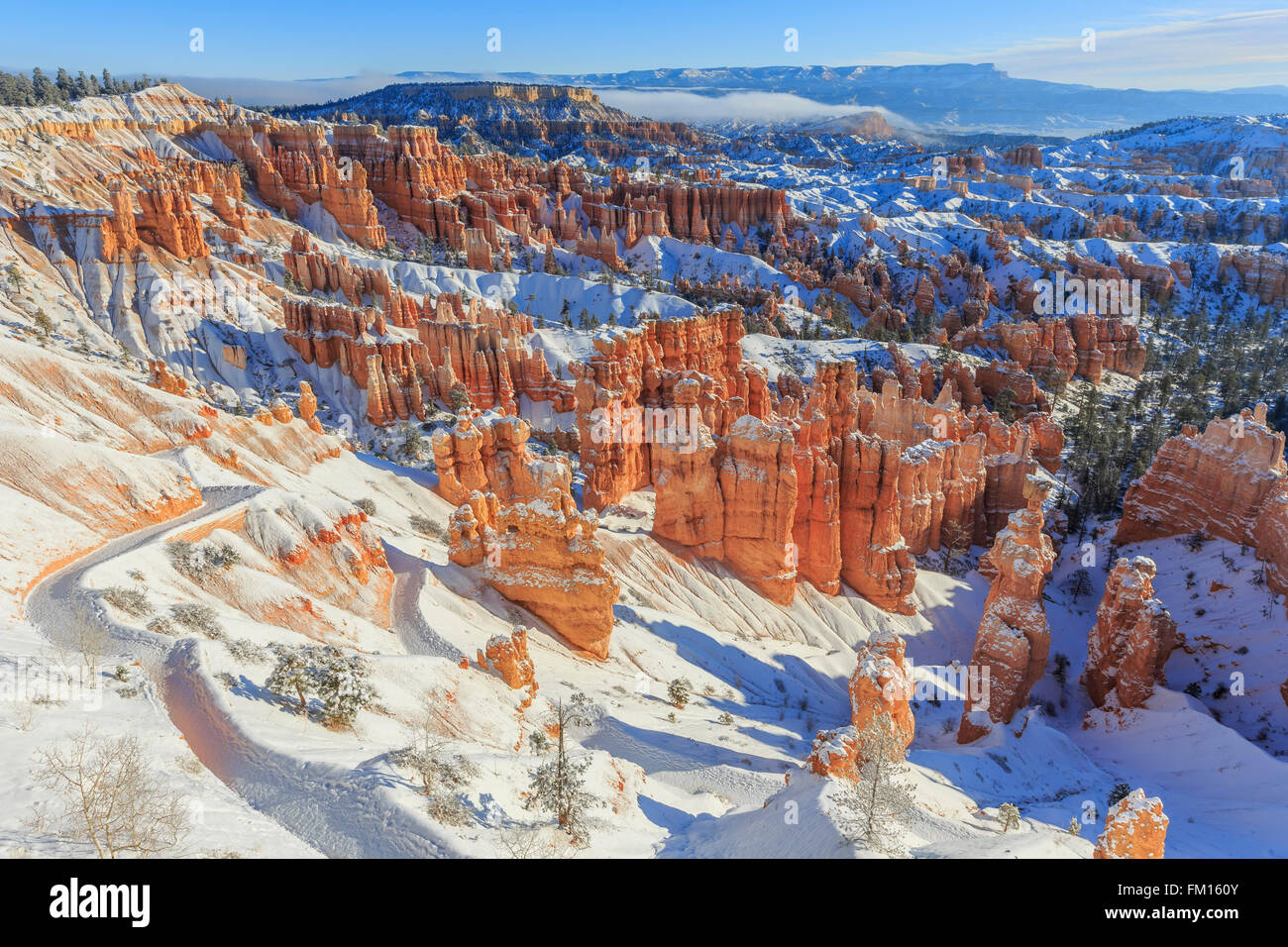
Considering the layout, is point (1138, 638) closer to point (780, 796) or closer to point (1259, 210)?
point (780, 796)

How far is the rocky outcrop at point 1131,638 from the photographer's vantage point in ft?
89.5

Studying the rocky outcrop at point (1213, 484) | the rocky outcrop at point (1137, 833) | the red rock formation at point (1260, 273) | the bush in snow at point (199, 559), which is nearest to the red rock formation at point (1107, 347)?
the red rock formation at point (1260, 273)

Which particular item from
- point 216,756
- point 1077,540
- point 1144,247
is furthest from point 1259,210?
point 216,756

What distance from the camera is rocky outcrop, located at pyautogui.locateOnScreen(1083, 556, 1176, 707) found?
27.3 metres

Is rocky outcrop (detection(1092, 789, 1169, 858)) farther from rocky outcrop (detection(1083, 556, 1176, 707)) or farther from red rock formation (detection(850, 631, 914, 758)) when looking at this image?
rocky outcrop (detection(1083, 556, 1176, 707))

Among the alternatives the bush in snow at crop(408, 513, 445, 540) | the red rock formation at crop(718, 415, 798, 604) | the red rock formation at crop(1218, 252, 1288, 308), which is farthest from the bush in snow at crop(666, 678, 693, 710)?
the red rock formation at crop(1218, 252, 1288, 308)

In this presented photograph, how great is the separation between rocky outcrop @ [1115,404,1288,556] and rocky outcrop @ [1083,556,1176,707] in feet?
33.3

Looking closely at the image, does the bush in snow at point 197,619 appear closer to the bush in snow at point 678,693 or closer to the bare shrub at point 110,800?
the bare shrub at point 110,800

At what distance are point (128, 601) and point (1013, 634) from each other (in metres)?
27.4

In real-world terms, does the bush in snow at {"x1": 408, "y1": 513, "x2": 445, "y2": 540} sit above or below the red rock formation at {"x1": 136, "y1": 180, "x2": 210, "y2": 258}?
below

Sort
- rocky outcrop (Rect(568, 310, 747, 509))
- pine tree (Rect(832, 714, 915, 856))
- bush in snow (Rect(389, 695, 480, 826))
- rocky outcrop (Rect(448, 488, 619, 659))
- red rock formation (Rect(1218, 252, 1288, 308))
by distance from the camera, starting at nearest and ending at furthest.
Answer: bush in snow (Rect(389, 695, 480, 826))
pine tree (Rect(832, 714, 915, 856))
rocky outcrop (Rect(448, 488, 619, 659))
rocky outcrop (Rect(568, 310, 747, 509))
red rock formation (Rect(1218, 252, 1288, 308))

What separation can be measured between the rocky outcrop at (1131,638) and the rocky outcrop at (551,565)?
780 inches

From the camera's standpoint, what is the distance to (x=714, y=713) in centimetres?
2409

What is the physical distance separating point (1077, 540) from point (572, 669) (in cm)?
3589
